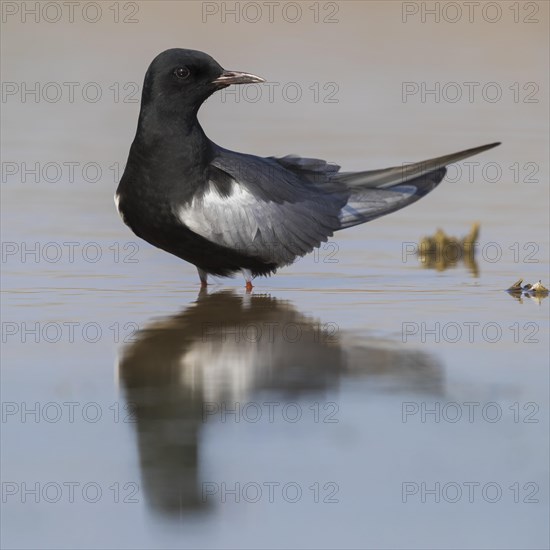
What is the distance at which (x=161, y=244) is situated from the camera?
7969 mm

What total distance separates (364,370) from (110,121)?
8.09 m

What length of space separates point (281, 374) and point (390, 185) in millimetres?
3163

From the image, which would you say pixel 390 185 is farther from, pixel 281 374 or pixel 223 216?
pixel 281 374

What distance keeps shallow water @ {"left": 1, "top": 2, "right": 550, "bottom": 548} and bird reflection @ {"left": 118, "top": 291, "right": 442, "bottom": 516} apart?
2 cm

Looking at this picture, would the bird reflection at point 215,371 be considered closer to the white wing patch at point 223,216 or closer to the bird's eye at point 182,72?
the white wing patch at point 223,216

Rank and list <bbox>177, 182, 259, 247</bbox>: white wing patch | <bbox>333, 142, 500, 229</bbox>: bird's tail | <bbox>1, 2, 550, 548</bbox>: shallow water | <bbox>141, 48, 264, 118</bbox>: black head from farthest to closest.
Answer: <bbox>333, 142, 500, 229</bbox>: bird's tail → <bbox>141, 48, 264, 118</bbox>: black head → <bbox>177, 182, 259, 247</bbox>: white wing patch → <bbox>1, 2, 550, 548</bbox>: shallow water

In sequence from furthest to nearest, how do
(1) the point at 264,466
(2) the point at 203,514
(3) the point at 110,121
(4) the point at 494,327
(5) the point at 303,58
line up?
(5) the point at 303,58, (3) the point at 110,121, (4) the point at 494,327, (1) the point at 264,466, (2) the point at 203,514

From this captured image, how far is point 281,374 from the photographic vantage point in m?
6.01

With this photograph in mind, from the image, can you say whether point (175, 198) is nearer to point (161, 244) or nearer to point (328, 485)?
point (161, 244)

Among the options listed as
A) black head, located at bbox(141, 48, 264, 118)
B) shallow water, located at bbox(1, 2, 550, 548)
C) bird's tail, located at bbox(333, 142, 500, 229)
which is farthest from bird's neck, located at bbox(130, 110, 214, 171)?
bird's tail, located at bbox(333, 142, 500, 229)

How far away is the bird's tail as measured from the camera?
29.0 feet

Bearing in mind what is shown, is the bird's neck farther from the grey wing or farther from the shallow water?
the shallow water

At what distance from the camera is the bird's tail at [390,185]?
8.85 m

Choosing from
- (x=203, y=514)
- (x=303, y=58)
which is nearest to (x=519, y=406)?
(x=203, y=514)
